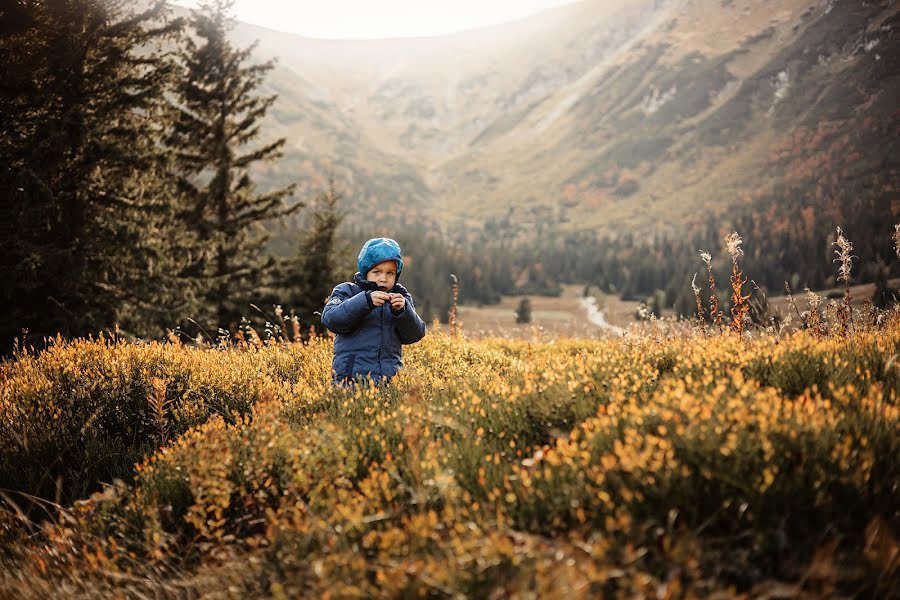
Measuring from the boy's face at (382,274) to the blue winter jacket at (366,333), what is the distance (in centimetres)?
8

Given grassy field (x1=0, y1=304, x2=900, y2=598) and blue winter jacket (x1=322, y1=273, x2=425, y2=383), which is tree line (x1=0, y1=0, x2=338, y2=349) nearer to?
blue winter jacket (x1=322, y1=273, x2=425, y2=383)

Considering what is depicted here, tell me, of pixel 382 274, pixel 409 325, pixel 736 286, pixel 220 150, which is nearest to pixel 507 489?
pixel 409 325

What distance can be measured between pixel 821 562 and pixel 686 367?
211cm

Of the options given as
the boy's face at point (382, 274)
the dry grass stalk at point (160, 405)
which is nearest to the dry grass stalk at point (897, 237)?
the boy's face at point (382, 274)

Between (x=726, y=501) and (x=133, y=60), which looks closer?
(x=726, y=501)

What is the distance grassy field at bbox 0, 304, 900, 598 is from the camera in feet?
6.56

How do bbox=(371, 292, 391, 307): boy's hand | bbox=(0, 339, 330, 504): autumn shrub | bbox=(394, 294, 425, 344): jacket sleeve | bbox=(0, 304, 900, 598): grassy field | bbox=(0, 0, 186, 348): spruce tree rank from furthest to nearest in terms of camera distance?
1. bbox=(0, 0, 186, 348): spruce tree
2. bbox=(394, 294, 425, 344): jacket sleeve
3. bbox=(371, 292, 391, 307): boy's hand
4. bbox=(0, 339, 330, 504): autumn shrub
5. bbox=(0, 304, 900, 598): grassy field

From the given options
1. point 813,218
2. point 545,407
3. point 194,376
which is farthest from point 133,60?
point 813,218

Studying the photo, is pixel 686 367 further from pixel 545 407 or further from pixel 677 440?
pixel 677 440

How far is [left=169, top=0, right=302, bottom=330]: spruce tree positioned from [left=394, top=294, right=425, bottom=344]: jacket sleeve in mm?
14192

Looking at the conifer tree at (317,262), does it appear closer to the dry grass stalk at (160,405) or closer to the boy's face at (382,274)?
the boy's face at (382,274)

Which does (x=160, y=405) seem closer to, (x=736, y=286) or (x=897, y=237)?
(x=736, y=286)

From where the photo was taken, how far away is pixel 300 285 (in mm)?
26734

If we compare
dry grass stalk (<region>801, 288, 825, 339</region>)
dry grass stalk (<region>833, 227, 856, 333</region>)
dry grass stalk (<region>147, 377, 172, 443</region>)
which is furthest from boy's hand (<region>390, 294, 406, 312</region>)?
dry grass stalk (<region>833, 227, 856, 333</region>)
